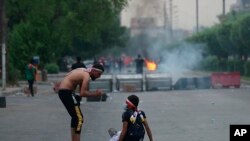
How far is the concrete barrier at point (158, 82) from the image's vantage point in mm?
45750

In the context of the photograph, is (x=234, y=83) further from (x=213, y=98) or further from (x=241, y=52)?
(x=241, y=52)

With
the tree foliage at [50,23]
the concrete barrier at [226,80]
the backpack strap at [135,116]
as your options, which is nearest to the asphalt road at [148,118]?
the backpack strap at [135,116]

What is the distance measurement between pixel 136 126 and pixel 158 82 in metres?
32.9

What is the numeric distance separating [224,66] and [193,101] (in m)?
45.9

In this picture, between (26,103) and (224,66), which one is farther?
(224,66)

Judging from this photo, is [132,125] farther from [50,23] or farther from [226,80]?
[50,23]

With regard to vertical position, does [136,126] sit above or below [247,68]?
below

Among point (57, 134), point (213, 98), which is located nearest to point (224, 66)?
point (213, 98)

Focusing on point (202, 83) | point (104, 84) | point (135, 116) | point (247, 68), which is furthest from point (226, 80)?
point (135, 116)

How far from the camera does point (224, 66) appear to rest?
257 feet

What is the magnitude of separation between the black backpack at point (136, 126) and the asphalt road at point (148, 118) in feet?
16.7

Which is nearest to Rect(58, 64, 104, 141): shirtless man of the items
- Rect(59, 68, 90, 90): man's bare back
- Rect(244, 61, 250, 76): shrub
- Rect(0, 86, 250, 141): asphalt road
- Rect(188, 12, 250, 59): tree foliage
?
Rect(59, 68, 90, 90): man's bare back

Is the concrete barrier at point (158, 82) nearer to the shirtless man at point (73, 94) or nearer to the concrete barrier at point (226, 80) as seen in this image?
the concrete barrier at point (226, 80)

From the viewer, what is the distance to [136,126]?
43.7 ft
